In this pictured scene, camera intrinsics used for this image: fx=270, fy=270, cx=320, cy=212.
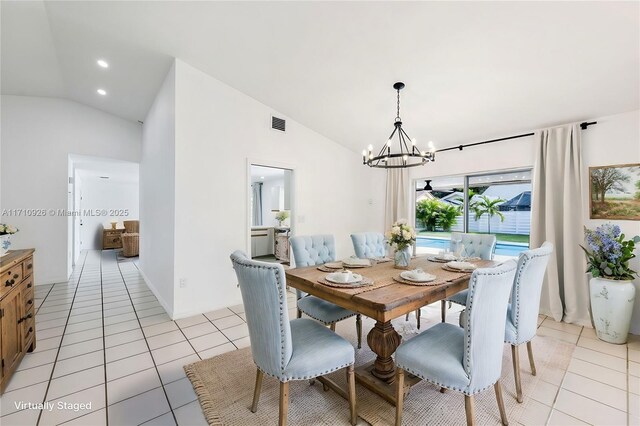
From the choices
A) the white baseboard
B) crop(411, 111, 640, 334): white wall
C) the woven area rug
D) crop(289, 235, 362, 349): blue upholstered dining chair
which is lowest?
the woven area rug

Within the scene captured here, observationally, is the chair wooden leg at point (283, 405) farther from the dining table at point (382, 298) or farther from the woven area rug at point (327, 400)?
the dining table at point (382, 298)

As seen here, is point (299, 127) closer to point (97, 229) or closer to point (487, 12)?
point (487, 12)

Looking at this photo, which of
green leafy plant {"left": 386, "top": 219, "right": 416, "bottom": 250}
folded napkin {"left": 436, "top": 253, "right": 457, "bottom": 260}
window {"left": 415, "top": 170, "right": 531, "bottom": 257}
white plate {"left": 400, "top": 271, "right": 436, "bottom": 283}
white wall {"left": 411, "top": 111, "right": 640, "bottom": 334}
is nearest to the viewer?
white plate {"left": 400, "top": 271, "right": 436, "bottom": 283}

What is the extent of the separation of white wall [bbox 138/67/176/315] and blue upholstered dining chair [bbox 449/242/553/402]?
3393 millimetres

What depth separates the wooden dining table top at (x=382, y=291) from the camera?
5.27 ft

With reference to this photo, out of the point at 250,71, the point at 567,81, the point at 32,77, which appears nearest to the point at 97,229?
the point at 32,77

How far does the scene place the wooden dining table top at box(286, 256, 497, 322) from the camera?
1.61 metres

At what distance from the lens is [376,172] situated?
5633 millimetres

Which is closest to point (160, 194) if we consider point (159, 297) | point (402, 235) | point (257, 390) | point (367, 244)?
point (159, 297)

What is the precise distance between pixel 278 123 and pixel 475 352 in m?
3.77

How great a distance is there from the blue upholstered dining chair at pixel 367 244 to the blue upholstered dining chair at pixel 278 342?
5.38ft

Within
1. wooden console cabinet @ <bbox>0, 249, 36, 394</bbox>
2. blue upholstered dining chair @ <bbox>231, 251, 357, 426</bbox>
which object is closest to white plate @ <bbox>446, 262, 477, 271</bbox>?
blue upholstered dining chair @ <bbox>231, 251, 357, 426</bbox>

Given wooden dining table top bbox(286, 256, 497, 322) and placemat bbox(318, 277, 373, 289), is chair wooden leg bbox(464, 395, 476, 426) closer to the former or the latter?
wooden dining table top bbox(286, 256, 497, 322)

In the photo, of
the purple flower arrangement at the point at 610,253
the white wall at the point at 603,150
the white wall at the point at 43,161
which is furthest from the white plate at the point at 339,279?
the white wall at the point at 43,161
